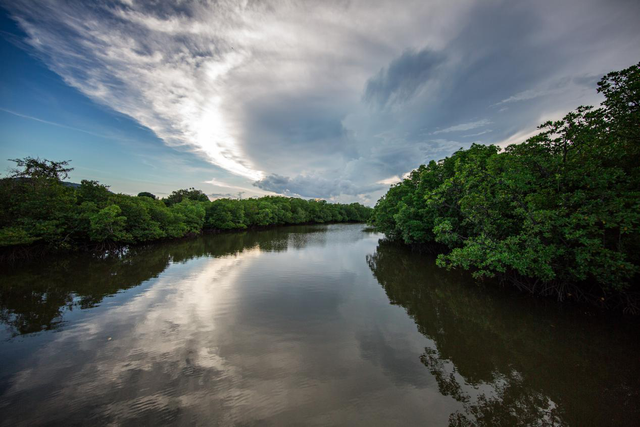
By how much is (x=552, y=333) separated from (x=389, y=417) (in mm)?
7540

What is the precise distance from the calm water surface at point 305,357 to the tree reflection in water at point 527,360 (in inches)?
1.5

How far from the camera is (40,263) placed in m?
16.7

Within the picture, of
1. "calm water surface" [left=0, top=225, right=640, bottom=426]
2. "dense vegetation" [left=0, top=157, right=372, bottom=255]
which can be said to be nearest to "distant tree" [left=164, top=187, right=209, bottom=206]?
"dense vegetation" [left=0, top=157, right=372, bottom=255]

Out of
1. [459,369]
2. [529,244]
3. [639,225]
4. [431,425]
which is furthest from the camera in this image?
[529,244]

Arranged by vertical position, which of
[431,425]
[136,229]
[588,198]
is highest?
[588,198]

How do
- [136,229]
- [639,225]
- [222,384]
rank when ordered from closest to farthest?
[222,384]
[639,225]
[136,229]

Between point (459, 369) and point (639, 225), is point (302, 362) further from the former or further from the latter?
point (639, 225)

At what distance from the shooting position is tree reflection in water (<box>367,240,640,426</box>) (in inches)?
191

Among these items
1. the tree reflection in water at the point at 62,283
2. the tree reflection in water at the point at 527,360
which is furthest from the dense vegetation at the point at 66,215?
the tree reflection in water at the point at 527,360

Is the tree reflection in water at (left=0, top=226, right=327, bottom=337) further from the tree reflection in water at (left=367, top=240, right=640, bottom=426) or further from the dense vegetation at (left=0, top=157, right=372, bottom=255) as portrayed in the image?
the tree reflection in water at (left=367, top=240, right=640, bottom=426)

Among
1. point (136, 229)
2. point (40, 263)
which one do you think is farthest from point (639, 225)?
point (136, 229)

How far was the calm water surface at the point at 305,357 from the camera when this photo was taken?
15.6ft

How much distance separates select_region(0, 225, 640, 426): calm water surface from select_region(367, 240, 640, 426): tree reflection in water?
1.5 inches

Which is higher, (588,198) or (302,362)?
(588,198)
